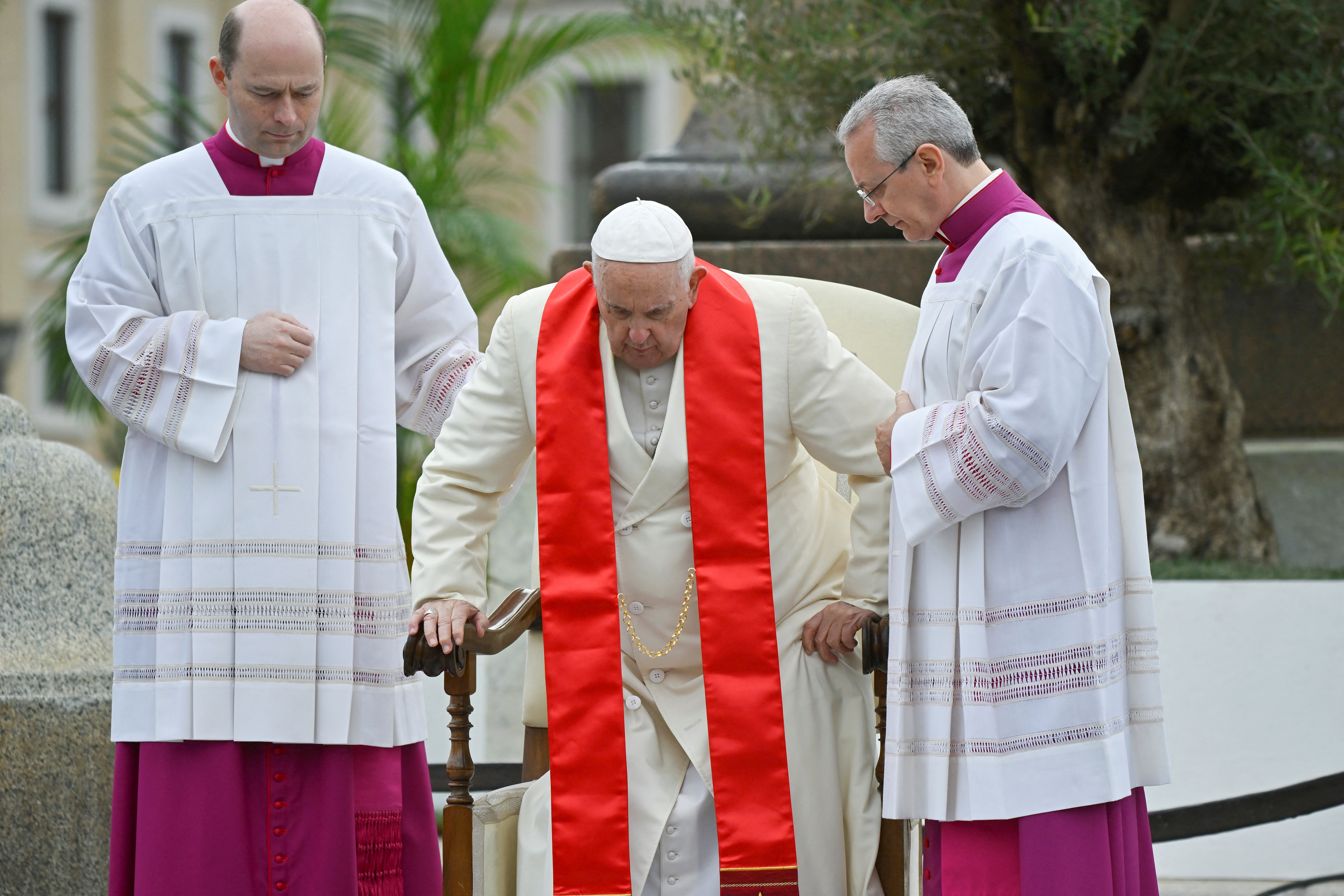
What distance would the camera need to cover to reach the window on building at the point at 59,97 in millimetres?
19734

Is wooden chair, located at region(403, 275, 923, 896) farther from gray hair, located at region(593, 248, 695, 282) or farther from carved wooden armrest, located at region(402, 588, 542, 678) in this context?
gray hair, located at region(593, 248, 695, 282)

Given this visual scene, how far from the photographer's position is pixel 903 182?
128 inches

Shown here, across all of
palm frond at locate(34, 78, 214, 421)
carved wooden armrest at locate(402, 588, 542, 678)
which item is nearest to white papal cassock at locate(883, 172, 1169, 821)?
carved wooden armrest at locate(402, 588, 542, 678)

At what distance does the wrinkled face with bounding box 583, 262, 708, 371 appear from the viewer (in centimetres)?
340

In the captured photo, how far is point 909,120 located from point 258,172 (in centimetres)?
146

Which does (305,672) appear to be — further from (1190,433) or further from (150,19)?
(150,19)

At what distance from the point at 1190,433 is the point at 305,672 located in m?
3.40

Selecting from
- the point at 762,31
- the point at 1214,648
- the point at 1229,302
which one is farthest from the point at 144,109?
the point at 1214,648

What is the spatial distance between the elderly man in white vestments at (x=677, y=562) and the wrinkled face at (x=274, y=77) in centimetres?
64

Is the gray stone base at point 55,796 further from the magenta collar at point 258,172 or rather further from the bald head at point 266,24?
the bald head at point 266,24

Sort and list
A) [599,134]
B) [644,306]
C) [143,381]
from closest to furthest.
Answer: [644,306] → [143,381] → [599,134]

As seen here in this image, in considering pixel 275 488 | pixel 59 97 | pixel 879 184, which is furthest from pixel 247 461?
pixel 59 97

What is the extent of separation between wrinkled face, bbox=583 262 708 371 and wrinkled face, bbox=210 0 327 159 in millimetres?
734

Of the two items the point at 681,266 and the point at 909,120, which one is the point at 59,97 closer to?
the point at 681,266
